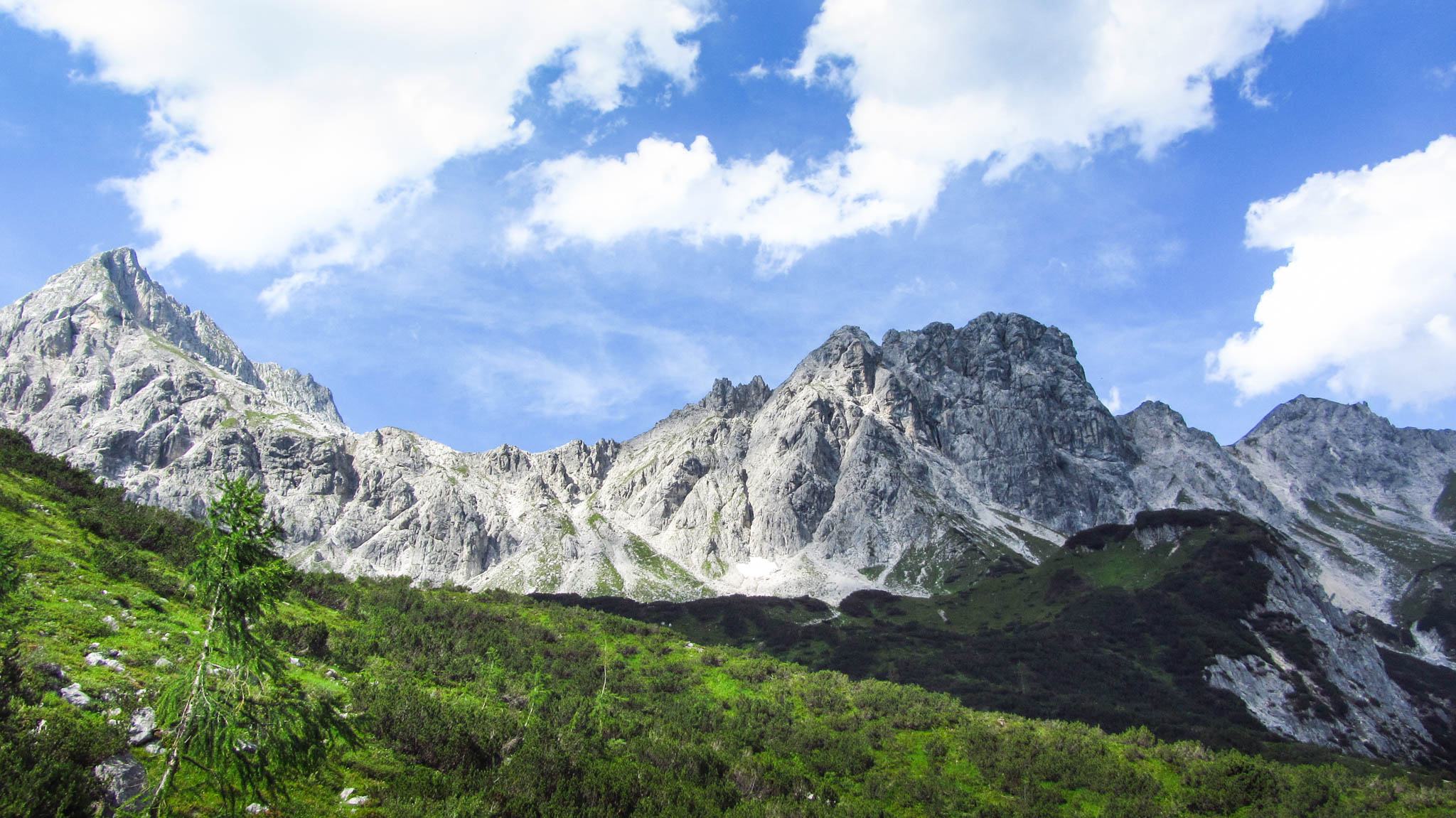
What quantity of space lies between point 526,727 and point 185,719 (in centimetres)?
1516

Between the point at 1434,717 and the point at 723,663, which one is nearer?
the point at 723,663

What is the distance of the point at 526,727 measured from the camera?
90.2 ft

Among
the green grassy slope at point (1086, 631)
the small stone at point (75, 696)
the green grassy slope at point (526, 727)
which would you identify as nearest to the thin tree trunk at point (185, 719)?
the green grassy slope at point (526, 727)

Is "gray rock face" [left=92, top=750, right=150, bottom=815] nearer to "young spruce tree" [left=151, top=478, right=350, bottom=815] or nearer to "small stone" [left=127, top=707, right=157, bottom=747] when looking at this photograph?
"young spruce tree" [left=151, top=478, right=350, bottom=815]

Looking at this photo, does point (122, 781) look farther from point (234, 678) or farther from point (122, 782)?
point (234, 678)

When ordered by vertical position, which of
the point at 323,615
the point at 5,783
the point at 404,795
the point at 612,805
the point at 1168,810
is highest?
the point at 323,615

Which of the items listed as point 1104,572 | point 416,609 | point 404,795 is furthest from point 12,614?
point 1104,572

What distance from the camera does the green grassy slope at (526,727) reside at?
59.3 feet

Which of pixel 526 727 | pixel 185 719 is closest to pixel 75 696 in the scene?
pixel 185 719

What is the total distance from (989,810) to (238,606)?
25.7 m

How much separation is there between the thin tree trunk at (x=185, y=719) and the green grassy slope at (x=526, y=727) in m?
1.31

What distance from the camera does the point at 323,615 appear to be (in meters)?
38.9

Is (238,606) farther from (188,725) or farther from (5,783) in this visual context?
(5,783)

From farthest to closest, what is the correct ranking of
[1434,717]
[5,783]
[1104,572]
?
[1104,572] < [1434,717] < [5,783]
